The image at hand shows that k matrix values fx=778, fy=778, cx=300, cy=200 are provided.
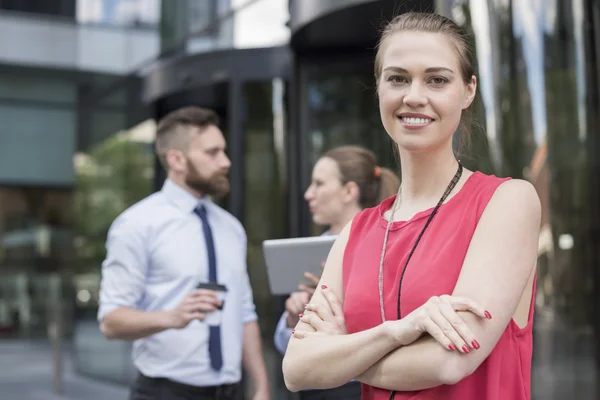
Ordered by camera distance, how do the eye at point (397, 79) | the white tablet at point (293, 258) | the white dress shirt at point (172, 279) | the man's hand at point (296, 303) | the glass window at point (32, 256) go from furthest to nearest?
the glass window at point (32, 256)
the white dress shirt at point (172, 279)
the man's hand at point (296, 303)
the white tablet at point (293, 258)
the eye at point (397, 79)

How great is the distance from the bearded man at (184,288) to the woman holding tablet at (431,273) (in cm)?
144

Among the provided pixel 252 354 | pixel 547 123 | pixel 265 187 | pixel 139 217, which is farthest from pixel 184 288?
pixel 265 187

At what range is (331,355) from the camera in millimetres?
1515

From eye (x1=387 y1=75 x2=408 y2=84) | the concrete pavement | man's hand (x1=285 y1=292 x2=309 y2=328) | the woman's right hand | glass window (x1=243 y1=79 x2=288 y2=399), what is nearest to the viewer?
the woman's right hand

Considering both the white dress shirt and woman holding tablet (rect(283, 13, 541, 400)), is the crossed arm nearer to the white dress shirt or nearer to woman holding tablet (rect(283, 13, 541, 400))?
woman holding tablet (rect(283, 13, 541, 400))

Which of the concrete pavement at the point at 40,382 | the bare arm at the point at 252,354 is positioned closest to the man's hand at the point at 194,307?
the bare arm at the point at 252,354

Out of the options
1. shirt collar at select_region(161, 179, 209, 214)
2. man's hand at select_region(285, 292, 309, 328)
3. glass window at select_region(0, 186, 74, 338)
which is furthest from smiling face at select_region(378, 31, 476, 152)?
glass window at select_region(0, 186, 74, 338)

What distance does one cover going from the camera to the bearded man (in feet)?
10.1

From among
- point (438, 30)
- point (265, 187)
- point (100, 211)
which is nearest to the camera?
point (438, 30)

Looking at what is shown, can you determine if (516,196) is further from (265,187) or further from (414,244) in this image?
(265,187)

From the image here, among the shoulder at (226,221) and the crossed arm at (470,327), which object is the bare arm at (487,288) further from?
the shoulder at (226,221)

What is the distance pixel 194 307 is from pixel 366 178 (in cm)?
92

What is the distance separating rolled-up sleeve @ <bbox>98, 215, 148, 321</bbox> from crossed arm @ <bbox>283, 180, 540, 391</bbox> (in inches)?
67.9

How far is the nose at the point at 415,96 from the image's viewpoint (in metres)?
1.52
